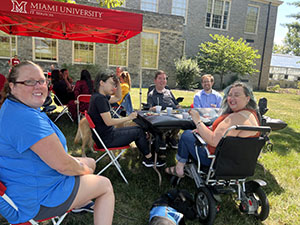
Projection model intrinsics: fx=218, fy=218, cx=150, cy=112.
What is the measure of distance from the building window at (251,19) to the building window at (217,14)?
217 centimetres

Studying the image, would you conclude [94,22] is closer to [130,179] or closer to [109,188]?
[130,179]

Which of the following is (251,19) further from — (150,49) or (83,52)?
(83,52)

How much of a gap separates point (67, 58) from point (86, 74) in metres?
9.58

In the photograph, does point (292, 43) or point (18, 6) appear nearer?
point (18, 6)

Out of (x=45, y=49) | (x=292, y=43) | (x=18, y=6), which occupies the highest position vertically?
(x=292, y=43)

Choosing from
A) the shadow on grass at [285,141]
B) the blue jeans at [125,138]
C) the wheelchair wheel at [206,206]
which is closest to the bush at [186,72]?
the shadow on grass at [285,141]

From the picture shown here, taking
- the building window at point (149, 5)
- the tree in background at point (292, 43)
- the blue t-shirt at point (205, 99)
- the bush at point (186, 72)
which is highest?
the tree in background at point (292, 43)

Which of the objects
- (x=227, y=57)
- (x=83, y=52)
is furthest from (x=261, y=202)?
(x=227, y=57)

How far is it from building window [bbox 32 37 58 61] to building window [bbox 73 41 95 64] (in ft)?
3.76

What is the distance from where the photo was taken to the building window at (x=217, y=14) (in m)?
18.3

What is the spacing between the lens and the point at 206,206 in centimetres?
212

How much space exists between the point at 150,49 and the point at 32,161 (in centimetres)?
1469

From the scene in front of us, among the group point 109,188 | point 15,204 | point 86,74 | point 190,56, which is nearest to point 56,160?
point 15,204

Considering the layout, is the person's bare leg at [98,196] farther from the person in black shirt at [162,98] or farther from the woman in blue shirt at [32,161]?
the person in black shirt at [162,98]
